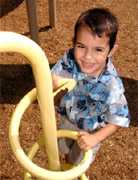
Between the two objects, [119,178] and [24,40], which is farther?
[119,178]

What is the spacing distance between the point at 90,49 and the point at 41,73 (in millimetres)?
649

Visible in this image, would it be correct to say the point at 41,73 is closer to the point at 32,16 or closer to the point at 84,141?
the point at 84,141

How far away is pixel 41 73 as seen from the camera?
4.50 ft

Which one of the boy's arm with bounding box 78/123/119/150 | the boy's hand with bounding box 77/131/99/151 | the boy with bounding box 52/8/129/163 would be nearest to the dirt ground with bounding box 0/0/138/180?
the boy with bounding box 52/8/129/163

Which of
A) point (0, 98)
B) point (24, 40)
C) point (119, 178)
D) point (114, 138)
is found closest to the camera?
point (24, 40)

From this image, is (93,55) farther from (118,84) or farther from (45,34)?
(45,34)

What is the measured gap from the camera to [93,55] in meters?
1.98

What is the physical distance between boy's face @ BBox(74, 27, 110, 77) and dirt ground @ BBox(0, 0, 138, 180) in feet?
4.61

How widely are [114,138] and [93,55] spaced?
165 cm

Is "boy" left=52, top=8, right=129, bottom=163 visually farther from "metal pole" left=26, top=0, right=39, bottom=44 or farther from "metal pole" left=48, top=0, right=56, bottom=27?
"metal pole" left=48, top=0, right=56, bottom=27

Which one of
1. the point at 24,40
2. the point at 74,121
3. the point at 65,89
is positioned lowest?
the point at 74,121

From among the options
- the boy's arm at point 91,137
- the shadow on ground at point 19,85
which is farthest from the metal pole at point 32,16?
the boy's arm at point 91,137

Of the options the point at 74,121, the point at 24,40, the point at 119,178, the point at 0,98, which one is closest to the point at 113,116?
the point at 74,121

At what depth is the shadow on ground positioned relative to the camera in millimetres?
3803
